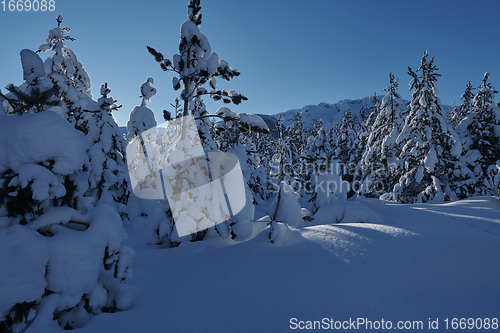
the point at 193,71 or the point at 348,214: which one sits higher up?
the point at 193,71

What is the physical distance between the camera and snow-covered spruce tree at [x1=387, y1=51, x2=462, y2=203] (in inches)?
486

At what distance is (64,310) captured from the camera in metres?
2.32

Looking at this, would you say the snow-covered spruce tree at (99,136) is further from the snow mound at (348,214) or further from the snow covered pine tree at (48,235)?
the snow mound at (348,214)

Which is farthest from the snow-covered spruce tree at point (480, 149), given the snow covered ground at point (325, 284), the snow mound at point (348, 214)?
the snow covered ground at point (325, 284)

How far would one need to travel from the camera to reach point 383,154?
15.5 m

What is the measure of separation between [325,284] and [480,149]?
16.6 meters

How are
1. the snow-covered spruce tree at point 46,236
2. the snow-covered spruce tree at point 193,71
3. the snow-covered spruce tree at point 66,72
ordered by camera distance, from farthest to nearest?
the snow-covered spruce tree at point 66,72
the snow-covered spruce tree at point 193,71
the snow-covered spruce tree at point 46,236

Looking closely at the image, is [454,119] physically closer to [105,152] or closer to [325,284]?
[325,284]

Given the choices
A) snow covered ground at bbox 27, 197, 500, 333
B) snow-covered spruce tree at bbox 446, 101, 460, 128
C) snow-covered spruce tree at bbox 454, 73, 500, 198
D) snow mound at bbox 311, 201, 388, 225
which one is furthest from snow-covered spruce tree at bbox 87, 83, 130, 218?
snow-covered spruce tree at bbox 446, 101, 460, 128

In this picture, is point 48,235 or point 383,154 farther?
point 383,154

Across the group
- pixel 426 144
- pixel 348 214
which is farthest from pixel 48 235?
pixel 426 144

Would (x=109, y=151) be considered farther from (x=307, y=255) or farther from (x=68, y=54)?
(x=307, y=255)

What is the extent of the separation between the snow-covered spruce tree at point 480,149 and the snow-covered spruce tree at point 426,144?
0.70 meters

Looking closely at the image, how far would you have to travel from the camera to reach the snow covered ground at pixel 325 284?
2.18 m
